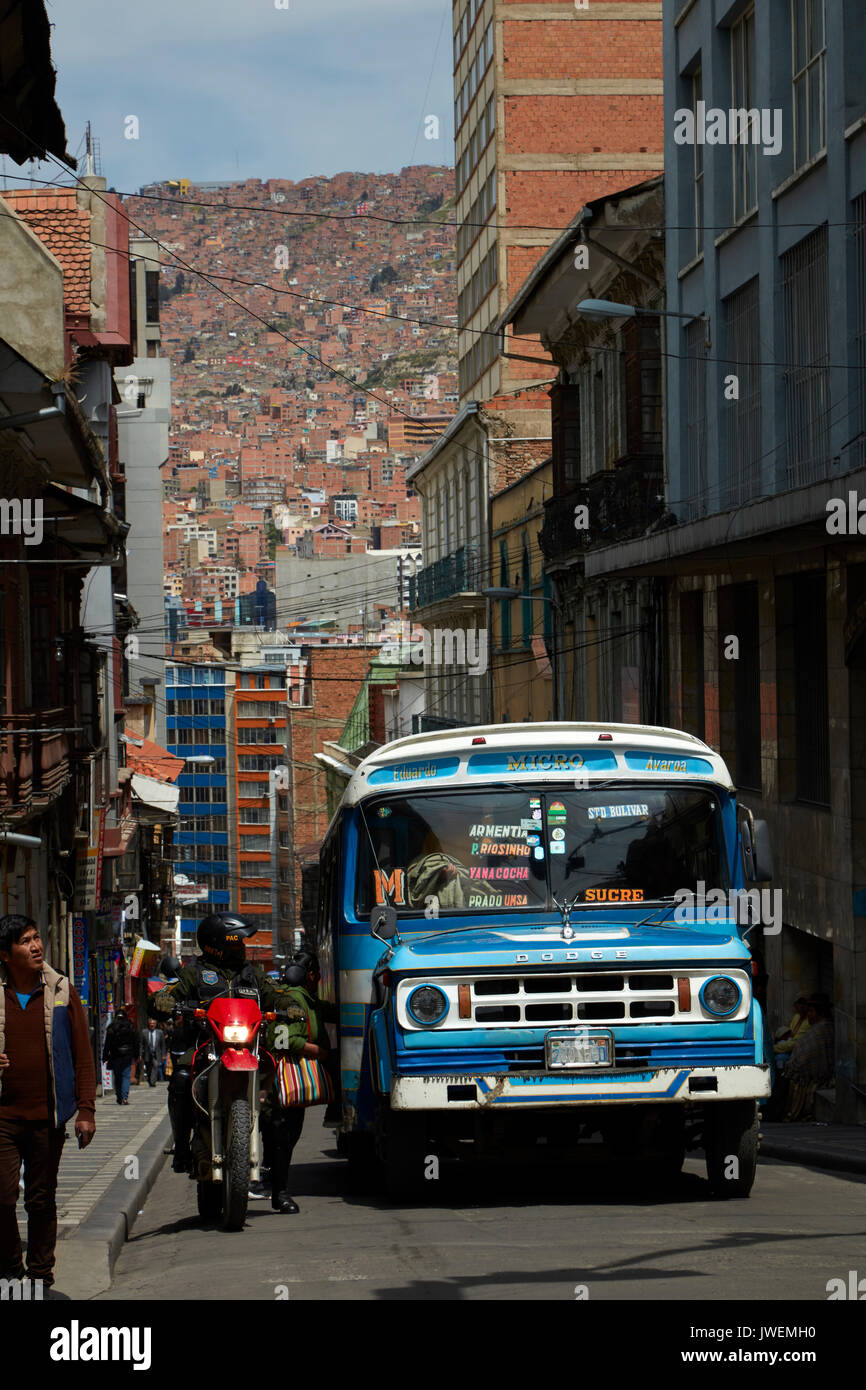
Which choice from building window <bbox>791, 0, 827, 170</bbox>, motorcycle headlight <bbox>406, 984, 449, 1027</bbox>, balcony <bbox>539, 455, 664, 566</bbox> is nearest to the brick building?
balcony <bbox>539, 455, 664, 566</bbox>

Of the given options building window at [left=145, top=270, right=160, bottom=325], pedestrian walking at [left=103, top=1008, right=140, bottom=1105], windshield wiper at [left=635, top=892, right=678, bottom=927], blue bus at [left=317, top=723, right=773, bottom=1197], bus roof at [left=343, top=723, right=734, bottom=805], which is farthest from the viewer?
building window at [left=145, top=270, right=160, bottom=325]

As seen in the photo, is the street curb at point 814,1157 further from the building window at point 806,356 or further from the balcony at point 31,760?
the balcony at point 31,760

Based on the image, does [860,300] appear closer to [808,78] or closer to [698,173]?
[808,78]

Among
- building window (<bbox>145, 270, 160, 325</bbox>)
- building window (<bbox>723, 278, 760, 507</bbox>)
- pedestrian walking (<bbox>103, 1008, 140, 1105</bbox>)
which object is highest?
building window (<bbox>145, 270, 160, 325</bbox>)

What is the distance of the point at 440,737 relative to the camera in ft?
36.5

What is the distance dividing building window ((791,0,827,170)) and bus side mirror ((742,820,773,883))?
1108 cm

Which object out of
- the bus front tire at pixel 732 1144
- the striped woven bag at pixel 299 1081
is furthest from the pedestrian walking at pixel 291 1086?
the bus front tire at pixel 732 1144

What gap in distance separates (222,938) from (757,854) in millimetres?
2980

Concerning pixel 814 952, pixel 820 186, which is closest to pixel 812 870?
pixel 814 952

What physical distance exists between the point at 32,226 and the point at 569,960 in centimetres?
3036

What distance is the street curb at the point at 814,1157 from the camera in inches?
523

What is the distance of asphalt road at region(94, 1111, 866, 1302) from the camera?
7.09 m

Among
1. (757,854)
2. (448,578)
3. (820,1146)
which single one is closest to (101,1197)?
(757,854)

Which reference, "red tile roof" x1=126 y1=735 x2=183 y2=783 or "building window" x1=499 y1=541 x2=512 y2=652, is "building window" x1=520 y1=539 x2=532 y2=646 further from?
"red tile roof" x1=126 y1=735 x2=183 y2=783
